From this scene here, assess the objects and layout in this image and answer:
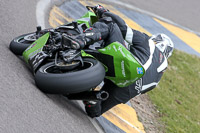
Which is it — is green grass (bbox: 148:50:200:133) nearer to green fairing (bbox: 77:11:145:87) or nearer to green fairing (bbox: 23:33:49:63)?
green fairing (bbox: 77:11:145:87)

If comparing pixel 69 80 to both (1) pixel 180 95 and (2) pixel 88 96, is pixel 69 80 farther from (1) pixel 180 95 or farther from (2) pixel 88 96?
Result: (1) pixel 180 95

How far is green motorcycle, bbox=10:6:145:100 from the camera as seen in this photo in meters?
3.66

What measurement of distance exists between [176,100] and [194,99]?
0.71m

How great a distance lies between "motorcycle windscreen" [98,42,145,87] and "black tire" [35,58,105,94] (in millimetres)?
381

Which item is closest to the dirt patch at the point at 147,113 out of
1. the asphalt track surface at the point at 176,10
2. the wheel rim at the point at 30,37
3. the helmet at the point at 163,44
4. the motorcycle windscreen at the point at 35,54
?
the helmet at the point at 163,44

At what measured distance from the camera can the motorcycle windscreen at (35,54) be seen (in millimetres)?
4175

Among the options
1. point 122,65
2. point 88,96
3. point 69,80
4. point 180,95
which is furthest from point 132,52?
point 180,95

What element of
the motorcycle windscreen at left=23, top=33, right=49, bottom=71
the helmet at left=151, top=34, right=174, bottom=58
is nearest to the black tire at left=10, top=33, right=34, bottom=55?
the motorcycle windscreen at left=23, top=33, right=49, bottom=71

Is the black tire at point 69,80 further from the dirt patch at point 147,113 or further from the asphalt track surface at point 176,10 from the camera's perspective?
the asphalt track surface at point 176,10

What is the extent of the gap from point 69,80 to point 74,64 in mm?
358

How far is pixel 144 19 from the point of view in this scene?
11.0 metres

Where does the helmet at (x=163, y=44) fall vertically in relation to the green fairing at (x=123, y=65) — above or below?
below

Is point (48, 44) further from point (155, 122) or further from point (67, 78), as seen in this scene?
point (155, 122)

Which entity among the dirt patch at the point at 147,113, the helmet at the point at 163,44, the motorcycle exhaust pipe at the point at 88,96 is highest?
the helmet at the point at 163,44
